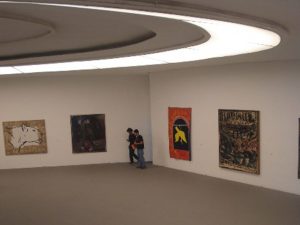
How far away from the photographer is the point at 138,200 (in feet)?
36.5

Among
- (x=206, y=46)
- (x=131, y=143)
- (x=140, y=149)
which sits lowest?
(x=140, y=149)

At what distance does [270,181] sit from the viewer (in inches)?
454

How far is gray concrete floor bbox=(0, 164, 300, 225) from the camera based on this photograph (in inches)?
373

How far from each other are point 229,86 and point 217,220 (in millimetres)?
5093

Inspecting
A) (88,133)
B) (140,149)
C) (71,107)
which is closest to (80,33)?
(140,149)

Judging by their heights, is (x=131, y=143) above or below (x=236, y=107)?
below

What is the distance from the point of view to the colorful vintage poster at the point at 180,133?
1416 cm

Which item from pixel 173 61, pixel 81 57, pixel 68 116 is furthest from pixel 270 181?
pixel 68 116

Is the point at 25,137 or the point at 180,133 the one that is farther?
the point at 25,137

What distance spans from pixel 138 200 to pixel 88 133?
605 cm

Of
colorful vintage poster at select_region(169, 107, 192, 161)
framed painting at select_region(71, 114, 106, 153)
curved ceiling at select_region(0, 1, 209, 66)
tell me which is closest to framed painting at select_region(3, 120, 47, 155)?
framed painting at select_region(71, 114, 106, 153)

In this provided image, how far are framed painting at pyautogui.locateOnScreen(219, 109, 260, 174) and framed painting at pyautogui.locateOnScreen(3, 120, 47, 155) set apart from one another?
8461 mm

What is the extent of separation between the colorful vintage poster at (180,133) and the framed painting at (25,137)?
6.09 meters

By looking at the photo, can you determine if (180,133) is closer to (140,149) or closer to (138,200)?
(140,149)
